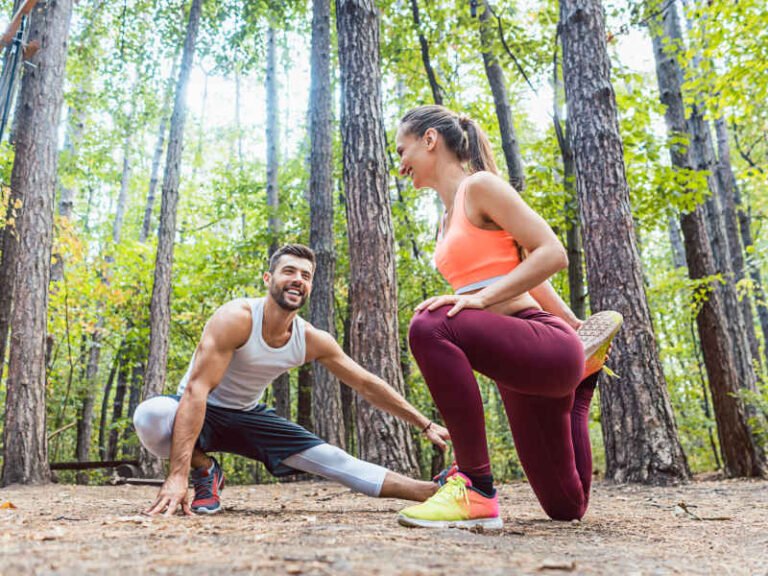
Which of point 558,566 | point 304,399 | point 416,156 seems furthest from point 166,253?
point 558,566

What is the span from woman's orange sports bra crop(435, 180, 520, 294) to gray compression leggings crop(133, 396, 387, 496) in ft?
4.45

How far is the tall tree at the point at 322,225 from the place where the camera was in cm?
877

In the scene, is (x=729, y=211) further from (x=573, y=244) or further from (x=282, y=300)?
(x=282, y=300)

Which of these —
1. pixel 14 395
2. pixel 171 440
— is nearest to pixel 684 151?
pixel 171 440

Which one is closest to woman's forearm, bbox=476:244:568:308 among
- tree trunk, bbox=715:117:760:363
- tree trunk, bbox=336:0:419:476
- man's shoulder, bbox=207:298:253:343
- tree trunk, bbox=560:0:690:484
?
man's shoulder, bbox=207:298:253:343

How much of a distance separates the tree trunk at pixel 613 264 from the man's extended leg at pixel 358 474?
7.91ft

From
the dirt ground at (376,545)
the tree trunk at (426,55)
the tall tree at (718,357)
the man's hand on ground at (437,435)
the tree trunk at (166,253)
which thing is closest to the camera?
the dirt ground at (376,545)

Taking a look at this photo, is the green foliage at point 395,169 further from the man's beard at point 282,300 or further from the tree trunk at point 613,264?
the man's beard at point 282,300

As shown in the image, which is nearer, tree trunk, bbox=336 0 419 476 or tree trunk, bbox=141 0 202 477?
tree trunk, bbox=336 0 419 476

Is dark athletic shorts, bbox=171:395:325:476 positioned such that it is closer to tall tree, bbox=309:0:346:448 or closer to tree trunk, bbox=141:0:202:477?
tall tree, bbox=309:0:346:448

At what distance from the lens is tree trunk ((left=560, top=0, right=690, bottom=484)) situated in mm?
5047

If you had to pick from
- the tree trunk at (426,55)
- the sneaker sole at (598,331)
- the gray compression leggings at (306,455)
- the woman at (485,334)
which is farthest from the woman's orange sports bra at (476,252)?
the tree trunk at (426,55)

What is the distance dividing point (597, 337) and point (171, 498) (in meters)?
2.09

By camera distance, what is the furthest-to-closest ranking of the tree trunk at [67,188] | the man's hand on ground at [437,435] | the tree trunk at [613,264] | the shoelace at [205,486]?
the tree trunk at [67,188], the tree trunk at [613,264], the shoelace at [205,486], the man's hand on ground at [437,435]
